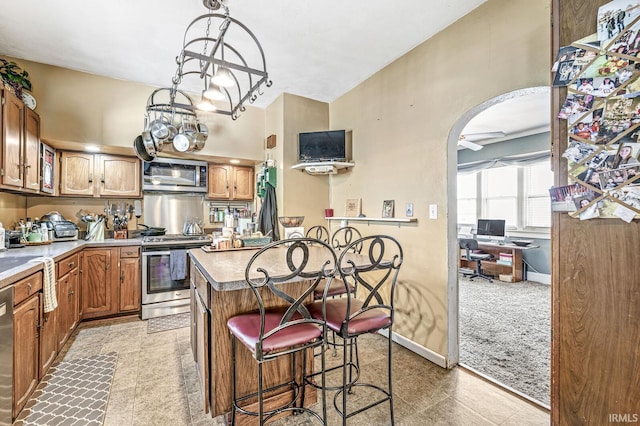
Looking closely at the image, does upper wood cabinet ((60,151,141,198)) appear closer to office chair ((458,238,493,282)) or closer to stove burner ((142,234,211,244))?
stove burner ((142,234,211,244))

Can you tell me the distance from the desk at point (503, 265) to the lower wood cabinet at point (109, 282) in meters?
5.73

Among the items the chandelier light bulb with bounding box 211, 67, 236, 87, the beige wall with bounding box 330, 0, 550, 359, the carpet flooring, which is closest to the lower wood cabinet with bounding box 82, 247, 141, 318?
the chandelier light bulb with bounding box 211, 67, 236, 87

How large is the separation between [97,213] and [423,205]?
408cm

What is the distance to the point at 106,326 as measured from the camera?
325 centimetres

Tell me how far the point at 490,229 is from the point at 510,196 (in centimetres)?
80

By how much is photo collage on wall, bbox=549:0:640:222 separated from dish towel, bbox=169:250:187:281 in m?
3.60

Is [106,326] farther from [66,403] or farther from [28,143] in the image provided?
[28,143]

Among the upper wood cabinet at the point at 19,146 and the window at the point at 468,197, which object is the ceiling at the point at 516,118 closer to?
the window at the point at 468,197

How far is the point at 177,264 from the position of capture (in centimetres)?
350

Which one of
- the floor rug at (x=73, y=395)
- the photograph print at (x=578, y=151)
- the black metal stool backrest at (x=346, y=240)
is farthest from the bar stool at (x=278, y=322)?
the photograph print at (x=578, y=151)

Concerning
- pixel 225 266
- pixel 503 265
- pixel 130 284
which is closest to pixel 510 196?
pixel 503 265

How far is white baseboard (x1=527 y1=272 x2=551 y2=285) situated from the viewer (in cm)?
508

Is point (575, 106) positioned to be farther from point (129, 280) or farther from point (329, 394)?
point (129, 280)

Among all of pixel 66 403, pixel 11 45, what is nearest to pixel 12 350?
pixel 66 403
